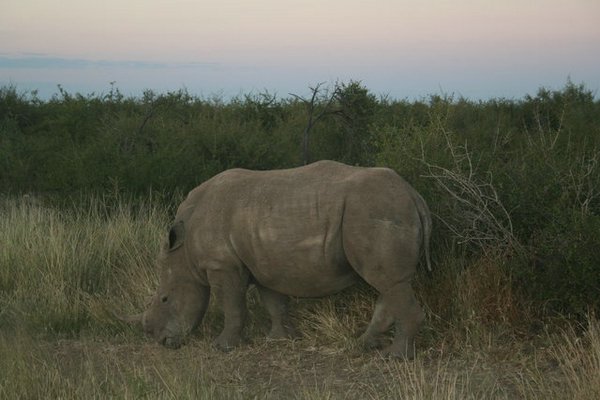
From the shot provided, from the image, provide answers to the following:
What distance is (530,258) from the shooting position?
7.08m

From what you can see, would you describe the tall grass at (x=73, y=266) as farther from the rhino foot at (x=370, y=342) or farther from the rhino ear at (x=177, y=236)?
the rhino foot at (x=370, y=342)

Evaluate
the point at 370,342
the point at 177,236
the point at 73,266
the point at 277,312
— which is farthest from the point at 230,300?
the point at 73,266

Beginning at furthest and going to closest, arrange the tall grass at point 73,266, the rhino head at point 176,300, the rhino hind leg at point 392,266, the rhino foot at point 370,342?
the tall grass at point 73,266 < the rhino head at point 176,300 < the rhino foot at point 370,342 < the rhino hind leg at point 392,266

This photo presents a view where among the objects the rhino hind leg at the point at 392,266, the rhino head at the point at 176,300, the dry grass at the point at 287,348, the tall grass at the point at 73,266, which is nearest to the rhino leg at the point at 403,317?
the rhino hind leg at the point at 392,266

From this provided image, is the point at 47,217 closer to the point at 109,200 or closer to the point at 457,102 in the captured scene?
the point at 109,200

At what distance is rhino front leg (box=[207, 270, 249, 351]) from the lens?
7.26 metres

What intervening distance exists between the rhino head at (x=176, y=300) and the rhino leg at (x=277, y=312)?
1.70 ft

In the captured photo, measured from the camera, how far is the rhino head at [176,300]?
24.6 ft

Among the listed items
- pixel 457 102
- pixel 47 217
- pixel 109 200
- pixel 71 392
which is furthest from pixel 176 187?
pixel 457 102

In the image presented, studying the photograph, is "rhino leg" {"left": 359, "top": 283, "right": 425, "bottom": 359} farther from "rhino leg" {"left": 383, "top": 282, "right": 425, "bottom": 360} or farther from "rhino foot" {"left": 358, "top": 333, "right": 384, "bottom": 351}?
"rhino foot" {"left": 358, "top": 333, "right": 384, "bottom": 351}

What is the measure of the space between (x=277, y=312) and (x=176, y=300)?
867 millimetres

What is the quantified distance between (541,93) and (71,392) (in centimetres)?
2320

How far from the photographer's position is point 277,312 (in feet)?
25.0

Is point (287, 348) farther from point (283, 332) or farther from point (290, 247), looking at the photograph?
point (290, 247)
